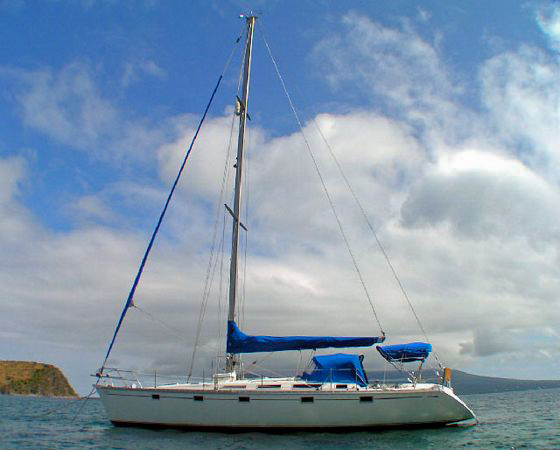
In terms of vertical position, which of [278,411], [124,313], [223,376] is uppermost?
[124,313]

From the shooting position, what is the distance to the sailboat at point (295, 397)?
17781 millimetres

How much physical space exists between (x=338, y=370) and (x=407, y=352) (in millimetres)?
3146

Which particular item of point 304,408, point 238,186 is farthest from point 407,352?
point 238,186

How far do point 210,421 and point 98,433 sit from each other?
528 centimetres

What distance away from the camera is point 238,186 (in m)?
21.9

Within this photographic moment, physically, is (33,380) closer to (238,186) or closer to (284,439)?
(238,186)

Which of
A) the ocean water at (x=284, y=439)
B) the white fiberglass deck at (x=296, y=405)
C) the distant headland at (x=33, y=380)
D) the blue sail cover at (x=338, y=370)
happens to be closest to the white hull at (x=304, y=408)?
the white fiberglass deck at (x=296, y=405)

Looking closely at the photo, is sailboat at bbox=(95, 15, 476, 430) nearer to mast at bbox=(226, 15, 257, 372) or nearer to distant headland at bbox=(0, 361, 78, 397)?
mast at bbox=(226, 15, 257, 372)

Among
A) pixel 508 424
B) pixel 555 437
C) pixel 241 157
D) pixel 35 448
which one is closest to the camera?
pixel 35 448

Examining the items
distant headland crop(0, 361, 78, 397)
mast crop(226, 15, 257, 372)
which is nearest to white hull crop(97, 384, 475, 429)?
mast crop(226, 15, 257, 372)

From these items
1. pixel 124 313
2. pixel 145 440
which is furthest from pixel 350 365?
pixel 124 313

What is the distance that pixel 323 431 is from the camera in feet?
58.7

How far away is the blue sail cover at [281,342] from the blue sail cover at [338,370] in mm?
521

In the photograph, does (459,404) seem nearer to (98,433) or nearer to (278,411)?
(278,411)
